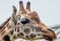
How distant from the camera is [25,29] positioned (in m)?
2.95

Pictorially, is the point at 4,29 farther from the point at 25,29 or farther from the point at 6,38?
the point at 25,29

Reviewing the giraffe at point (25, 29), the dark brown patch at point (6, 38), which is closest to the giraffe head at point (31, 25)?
the giraffe at point (25, 29)

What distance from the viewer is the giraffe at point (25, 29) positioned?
2.95m

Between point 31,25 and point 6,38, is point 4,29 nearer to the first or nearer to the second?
point 6,38

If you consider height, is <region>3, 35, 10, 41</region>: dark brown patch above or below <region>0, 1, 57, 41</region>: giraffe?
below

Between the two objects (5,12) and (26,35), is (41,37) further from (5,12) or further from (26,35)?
(5,12)

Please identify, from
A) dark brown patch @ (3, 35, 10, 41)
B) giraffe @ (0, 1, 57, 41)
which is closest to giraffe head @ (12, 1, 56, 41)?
giraffe @ (0, 1, 57, 41)

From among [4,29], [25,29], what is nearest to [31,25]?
[25,29]

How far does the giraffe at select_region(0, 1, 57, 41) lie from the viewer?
2947 millimetres

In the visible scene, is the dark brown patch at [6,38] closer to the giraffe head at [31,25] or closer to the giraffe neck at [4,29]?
the giraffe neck at [4,29]

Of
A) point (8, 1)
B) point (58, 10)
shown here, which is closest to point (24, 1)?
point (8, 1)

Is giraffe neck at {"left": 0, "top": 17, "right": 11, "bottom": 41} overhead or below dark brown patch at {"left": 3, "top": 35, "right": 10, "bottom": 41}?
overhead

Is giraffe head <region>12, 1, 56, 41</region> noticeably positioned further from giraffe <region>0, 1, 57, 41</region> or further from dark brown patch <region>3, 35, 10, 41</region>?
dark brown patch <region>3, 35, 10, 41</region>

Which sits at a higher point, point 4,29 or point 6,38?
point 4,29
